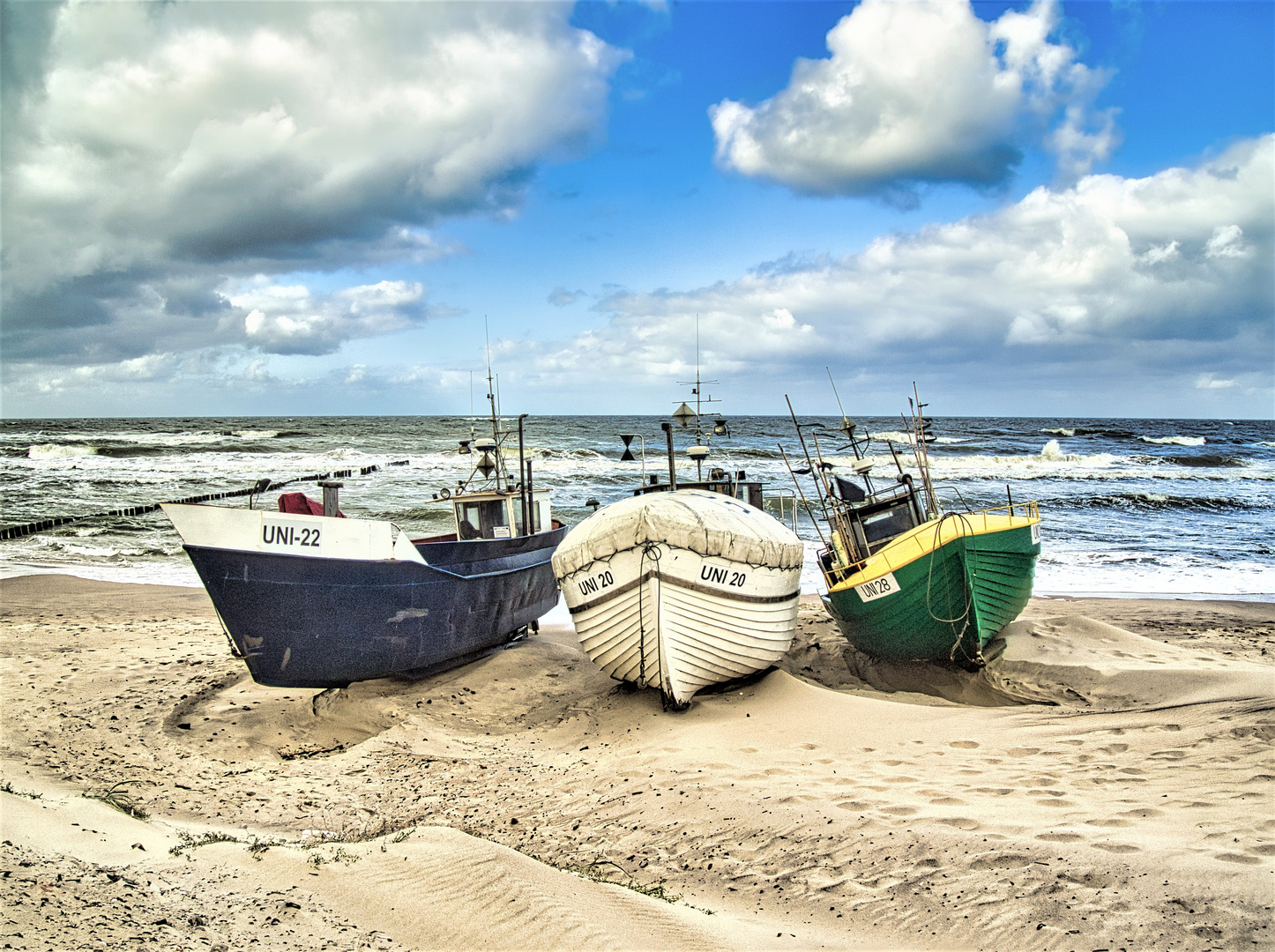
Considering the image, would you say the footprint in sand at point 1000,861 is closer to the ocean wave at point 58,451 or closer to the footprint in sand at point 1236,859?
the footprint in sand at point 1236,859

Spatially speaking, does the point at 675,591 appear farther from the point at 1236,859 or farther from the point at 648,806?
the point at 1236,859

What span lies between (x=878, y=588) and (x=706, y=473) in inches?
1176

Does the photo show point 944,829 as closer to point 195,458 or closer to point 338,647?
point 338,647

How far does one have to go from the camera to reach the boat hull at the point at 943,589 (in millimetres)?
9914

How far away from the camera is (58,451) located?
2089 inches

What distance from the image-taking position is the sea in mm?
18938

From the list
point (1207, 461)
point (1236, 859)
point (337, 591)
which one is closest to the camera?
point (1236, 859)

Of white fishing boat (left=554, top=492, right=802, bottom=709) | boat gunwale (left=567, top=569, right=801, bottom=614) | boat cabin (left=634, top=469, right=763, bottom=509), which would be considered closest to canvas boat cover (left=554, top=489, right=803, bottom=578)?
white fishing boat (left=554, top=492, right=802, bottom=709)

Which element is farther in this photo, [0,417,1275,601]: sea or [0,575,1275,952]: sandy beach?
[0,417,1275,601]: sea

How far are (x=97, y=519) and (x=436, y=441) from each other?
4258cm

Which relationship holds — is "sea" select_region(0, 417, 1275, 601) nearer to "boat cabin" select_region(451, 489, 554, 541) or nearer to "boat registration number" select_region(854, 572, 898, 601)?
"boat registration number" select_region(854, 572, 898, 601)

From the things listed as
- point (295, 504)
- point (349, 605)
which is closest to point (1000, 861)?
point (349, 605)

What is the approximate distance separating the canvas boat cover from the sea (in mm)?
1028

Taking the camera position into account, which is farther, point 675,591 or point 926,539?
point 926,539
